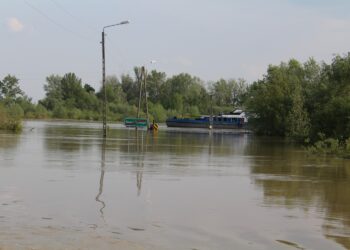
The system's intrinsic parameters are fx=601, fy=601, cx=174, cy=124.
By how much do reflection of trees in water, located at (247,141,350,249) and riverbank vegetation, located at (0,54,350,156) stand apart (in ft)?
28.5

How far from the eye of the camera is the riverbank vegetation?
4344cm

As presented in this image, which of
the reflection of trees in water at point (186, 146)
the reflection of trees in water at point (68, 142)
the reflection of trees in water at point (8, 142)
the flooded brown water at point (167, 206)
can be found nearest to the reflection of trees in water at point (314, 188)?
the flooded brown water at point (167, 206)

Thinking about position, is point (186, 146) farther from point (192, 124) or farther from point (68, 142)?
point (192, 124)

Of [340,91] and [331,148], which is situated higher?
[340,91]

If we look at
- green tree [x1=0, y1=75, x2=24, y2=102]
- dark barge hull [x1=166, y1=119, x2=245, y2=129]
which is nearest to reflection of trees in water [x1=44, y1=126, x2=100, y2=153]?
dark barge hull [x1=166, y1=119, x2=245, y2=129]

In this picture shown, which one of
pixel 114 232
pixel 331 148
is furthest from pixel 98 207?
pixel 331 148

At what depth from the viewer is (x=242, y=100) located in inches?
4781

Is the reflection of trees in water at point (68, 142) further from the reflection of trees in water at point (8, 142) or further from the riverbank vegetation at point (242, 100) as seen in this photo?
the riverbank vegetation at point (242, 100)

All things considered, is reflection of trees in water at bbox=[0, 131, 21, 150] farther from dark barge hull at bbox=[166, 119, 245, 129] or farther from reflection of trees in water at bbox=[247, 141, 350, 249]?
Result: dark barge hull at bbox=[166, 119, 245, 129]

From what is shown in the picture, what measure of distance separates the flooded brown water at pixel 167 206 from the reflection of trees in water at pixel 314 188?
3 cm

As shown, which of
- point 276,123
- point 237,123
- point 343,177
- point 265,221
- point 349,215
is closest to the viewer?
point 265,221

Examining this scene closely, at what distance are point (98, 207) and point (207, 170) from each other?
30.0 feet

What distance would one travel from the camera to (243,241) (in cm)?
914

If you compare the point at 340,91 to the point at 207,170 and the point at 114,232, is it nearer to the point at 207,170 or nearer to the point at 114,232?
the point at 207,170
